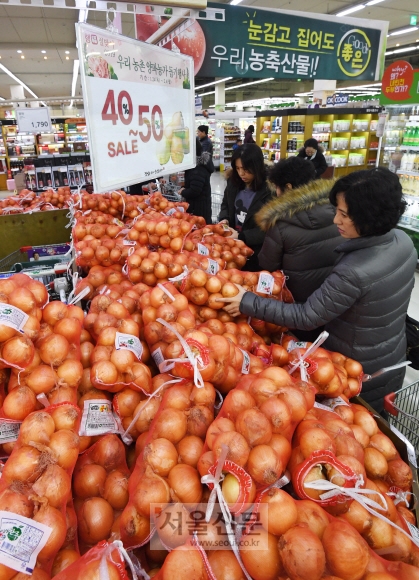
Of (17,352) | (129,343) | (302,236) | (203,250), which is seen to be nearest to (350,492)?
(129,343)

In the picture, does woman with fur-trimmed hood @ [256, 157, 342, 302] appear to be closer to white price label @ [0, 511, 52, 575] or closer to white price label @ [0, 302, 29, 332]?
white price label @ [0, 302, 29, 332]

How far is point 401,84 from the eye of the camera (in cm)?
605

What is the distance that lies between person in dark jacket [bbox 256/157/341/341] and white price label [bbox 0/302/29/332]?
142 cm

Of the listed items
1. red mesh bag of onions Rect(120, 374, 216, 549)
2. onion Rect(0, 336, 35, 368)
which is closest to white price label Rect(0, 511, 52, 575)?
red mesh bag of onions Rect(120, 374, 216, 549)

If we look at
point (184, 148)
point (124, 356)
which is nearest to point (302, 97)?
point (184, 148)

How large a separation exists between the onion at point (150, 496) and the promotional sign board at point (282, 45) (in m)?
4.37

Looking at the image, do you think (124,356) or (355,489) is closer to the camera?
(355,489)

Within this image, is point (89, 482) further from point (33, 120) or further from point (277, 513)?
point (33, 120)

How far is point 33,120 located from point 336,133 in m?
8.39

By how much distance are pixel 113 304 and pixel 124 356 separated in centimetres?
36

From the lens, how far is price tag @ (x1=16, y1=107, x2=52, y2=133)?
7.82m

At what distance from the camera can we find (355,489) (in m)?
0.84

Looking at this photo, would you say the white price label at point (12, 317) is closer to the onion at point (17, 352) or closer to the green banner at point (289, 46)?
the onion at point (17, 352)

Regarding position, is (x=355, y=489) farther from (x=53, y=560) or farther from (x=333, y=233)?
(x=333, y=233)
